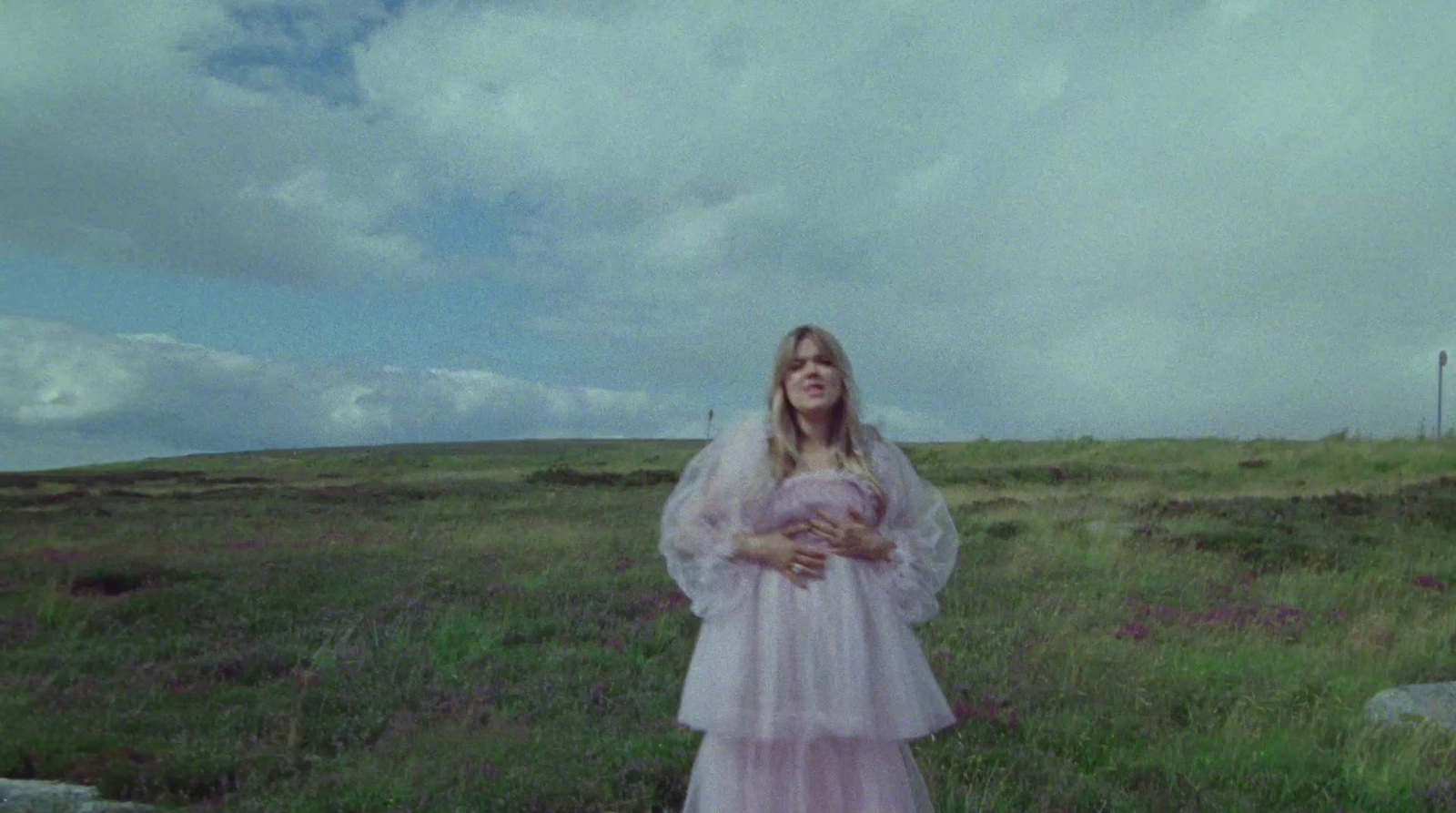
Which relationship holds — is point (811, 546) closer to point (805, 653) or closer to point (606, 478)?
point (805, 653)

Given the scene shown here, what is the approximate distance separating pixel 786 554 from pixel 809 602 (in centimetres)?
21

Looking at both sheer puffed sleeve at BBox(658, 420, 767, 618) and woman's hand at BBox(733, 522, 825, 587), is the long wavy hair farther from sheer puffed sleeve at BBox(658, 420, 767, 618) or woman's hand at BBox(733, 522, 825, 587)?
woman's hand at BBox(733, 522, 825, 587)

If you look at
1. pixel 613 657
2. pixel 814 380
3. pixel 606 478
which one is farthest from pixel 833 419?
pixel 606 478

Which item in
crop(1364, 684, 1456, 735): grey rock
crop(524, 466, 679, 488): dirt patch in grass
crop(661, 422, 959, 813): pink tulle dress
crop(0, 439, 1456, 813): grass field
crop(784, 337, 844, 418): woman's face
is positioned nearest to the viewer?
crop(661, 422, 959, 813): pink tulle dress

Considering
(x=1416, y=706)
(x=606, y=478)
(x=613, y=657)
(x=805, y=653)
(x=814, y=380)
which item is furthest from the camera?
(x=606, y=478)

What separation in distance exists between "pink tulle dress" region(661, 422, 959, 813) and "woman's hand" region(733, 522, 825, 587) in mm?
42

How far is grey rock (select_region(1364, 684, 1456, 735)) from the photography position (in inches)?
334

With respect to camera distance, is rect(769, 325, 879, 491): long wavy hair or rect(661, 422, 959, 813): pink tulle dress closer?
rect(661, 422, 959, 813): pink tulle dress

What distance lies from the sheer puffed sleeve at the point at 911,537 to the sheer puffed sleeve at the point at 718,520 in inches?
20.0

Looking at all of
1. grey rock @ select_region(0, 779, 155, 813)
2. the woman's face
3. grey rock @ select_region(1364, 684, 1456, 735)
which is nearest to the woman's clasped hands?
the woman's face

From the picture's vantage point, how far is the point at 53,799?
248 inches

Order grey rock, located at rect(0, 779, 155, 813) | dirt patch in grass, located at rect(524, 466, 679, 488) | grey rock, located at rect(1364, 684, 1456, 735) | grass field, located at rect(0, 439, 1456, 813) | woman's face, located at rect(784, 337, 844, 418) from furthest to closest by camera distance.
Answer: dirt patch in grass, located at rect(524, 466, 679, 488), grey rock, located at rect(1364, 684, 1456, 735), grass field, located at rect(0, 439, 1456, 813), grey rock, located at rect(0, 779, 155, 813), woman's face, located at rect(784, 337, 844, 418)

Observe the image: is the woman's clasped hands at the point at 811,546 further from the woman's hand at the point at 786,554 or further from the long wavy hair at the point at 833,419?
the long wavy hair at the point at 833,419

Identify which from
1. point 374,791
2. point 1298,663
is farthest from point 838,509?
point 1298,663
